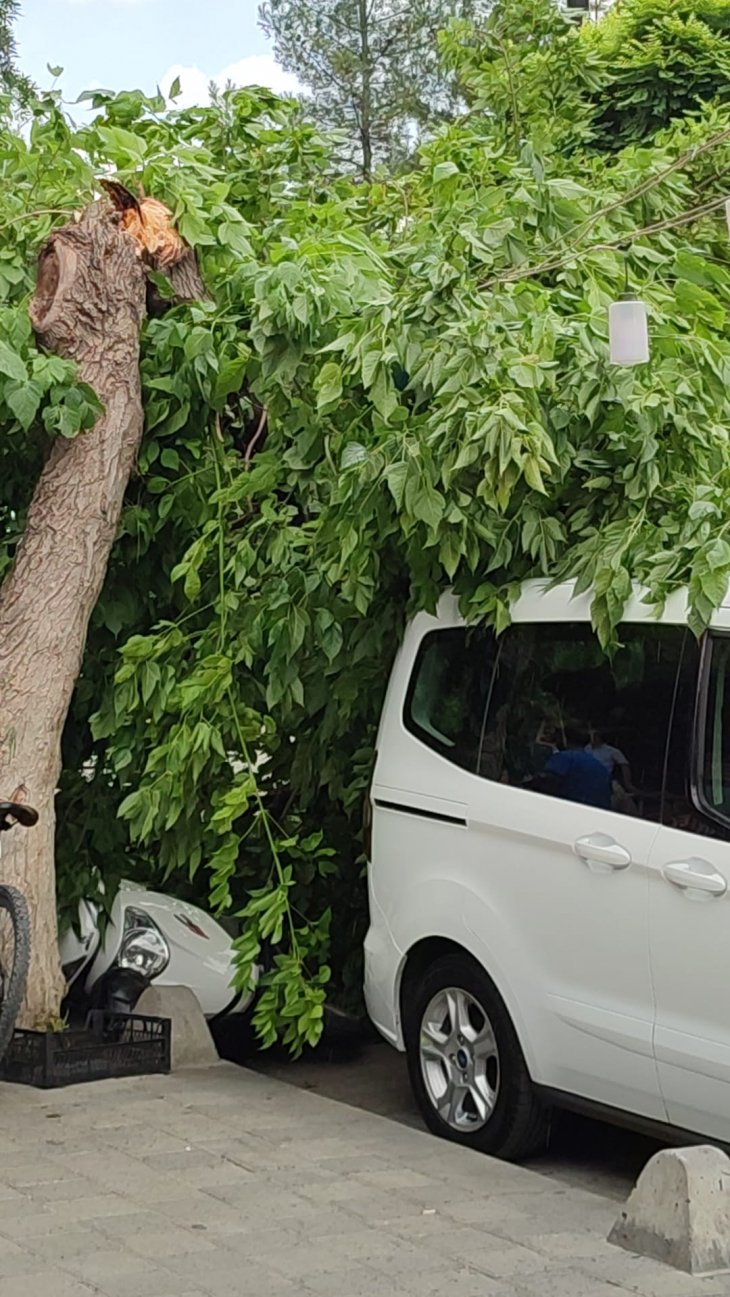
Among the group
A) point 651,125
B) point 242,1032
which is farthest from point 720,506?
point 651,125

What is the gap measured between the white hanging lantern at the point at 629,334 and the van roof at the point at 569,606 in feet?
2.44

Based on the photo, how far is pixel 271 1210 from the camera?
16.0ft

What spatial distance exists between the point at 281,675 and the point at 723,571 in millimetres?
2092

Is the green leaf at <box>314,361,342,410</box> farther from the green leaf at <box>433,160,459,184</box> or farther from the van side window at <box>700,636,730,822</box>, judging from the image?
the van side window at <box>700,636,730,822</box>

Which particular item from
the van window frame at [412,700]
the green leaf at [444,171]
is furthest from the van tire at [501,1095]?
the green leaf at [444,171]

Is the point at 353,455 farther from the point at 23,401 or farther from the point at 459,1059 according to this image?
the point at 459,1059

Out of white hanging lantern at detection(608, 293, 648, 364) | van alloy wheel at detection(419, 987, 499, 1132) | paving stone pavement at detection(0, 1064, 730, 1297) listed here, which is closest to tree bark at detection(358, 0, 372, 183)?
white hanging lantern at detection(608, 293, 648, 364)

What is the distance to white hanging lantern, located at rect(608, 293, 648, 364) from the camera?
549 cm

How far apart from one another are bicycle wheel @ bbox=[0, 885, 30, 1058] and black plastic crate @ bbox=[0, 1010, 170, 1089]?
0.67ft

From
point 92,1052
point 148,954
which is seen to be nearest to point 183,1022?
point 92,1052

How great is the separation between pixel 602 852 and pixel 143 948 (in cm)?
271

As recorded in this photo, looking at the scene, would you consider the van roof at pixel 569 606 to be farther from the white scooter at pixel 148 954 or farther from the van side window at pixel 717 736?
the white scooter at pixel 148 954

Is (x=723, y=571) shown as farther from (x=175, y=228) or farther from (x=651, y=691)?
(x=175, y=228)

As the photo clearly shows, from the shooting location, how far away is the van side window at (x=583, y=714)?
5262mm
